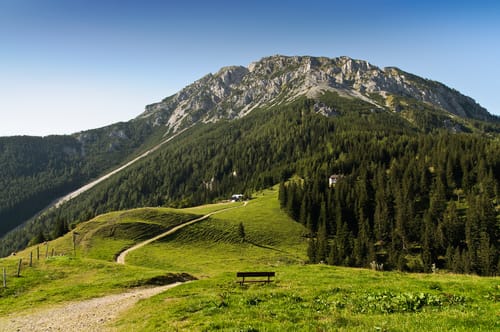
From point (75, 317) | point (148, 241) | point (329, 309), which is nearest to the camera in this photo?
point (329, 309)

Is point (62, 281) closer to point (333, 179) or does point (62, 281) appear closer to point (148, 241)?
point (148, 241)

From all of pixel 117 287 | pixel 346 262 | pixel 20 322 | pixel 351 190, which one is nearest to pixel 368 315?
pixel 20 322

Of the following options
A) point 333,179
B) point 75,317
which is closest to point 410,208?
point 333,179

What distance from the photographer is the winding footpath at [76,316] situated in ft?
67.0

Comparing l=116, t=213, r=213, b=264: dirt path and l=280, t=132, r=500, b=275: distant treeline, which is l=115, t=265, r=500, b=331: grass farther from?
l=280, t=132, r=500, b=275: distant treeline

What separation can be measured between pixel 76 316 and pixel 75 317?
0.21 meters

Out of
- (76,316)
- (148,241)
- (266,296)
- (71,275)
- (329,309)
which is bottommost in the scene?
(148,241)

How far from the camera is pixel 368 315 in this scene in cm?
1456

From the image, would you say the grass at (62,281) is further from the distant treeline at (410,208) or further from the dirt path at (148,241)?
the distant treeline at (410,208)

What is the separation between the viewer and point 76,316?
22.7 meters

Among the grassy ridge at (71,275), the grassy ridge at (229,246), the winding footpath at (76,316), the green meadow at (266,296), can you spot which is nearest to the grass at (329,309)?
the green meadow at (266,296)

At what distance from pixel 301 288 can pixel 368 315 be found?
926 cm

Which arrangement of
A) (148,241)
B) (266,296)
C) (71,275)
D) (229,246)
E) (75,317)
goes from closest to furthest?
(266,296), (75,317), (71,275), (148,241), (229,246)

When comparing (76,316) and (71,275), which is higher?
(76,316)
